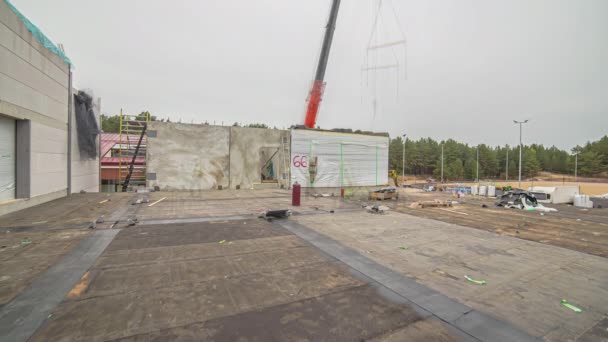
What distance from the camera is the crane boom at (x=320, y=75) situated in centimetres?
2027

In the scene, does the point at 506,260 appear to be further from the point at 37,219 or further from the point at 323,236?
the point at 37,219

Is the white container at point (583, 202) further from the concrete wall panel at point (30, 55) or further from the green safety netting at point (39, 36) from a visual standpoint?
the green safety netting at point (39, 36)

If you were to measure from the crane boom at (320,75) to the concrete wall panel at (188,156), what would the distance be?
23.3 feet

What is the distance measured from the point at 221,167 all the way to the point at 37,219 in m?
11.7

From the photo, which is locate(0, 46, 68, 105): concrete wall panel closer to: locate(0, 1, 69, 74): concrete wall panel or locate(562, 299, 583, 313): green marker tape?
locate(0, 1, 69, 74): concrete wall panel

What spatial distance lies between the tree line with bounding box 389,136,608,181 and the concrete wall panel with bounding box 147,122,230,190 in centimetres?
7077

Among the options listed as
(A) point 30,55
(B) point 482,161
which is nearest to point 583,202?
(A) point 30,55

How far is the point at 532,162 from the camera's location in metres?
86.4

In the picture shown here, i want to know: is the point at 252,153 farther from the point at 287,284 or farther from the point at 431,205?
the point at 287,284

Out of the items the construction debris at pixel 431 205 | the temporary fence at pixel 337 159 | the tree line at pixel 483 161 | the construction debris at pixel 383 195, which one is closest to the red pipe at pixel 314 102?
the temporary fence at pixel 337 159

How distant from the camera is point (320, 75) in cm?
2116

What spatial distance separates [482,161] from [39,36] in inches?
4252

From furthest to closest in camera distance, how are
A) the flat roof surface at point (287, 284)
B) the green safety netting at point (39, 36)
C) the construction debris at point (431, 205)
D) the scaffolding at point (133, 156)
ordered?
the scaffolding at point (133, 156)
the construction debris at point (431, 205)
the green safety netting at point (39, 36)
the flat roof surface at point (287, 284)

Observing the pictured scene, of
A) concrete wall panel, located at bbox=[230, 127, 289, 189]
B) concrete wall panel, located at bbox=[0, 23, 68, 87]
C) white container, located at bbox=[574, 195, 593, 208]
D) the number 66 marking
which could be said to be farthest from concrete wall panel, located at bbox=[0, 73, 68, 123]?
white container, located at bbox=[574, 195, 593, 208]
